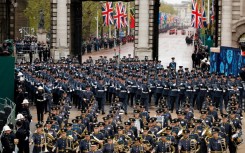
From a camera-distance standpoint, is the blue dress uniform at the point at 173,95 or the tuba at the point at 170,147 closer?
the tuba at the point at 170,147

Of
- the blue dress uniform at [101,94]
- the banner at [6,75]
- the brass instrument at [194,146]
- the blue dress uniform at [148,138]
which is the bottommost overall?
the brass instrument at [194,146]

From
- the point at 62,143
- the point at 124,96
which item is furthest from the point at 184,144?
the point at 124,96

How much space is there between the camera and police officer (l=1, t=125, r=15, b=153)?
23.9m

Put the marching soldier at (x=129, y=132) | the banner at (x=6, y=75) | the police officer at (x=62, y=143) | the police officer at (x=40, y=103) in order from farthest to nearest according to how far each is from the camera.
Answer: the banner at (x=6, y=75)
the police officer at (x=40, y=103)
the marching soldier at (x=129, y=132)
the police officer at (x=62, y=143)

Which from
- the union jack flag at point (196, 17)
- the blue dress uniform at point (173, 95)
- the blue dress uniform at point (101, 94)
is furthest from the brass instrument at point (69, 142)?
the union jack flag at point (196, 17)

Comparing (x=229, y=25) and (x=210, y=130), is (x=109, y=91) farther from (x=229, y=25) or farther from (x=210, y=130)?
(x=229, y=25)

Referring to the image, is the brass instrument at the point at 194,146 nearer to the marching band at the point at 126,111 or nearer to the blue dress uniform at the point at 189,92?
the marching band at the point at 126,111

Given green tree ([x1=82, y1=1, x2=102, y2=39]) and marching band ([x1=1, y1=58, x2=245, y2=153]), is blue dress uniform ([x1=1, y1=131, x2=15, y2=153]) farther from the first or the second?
green tree ([x1=82, y1=1, x2=102, y2=39])

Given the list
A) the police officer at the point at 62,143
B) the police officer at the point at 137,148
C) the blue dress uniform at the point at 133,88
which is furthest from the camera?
the blue dress uniform at the point at 133,88

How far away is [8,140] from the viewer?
2400 centimetres

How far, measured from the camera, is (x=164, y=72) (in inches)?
1583

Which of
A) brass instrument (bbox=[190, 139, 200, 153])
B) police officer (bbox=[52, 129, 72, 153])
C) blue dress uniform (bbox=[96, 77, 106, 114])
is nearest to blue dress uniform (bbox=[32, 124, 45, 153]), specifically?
police officer (bbox=[52, 129, 72, 153])

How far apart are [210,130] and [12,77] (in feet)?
46.1

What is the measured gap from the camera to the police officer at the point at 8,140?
23891 mm
